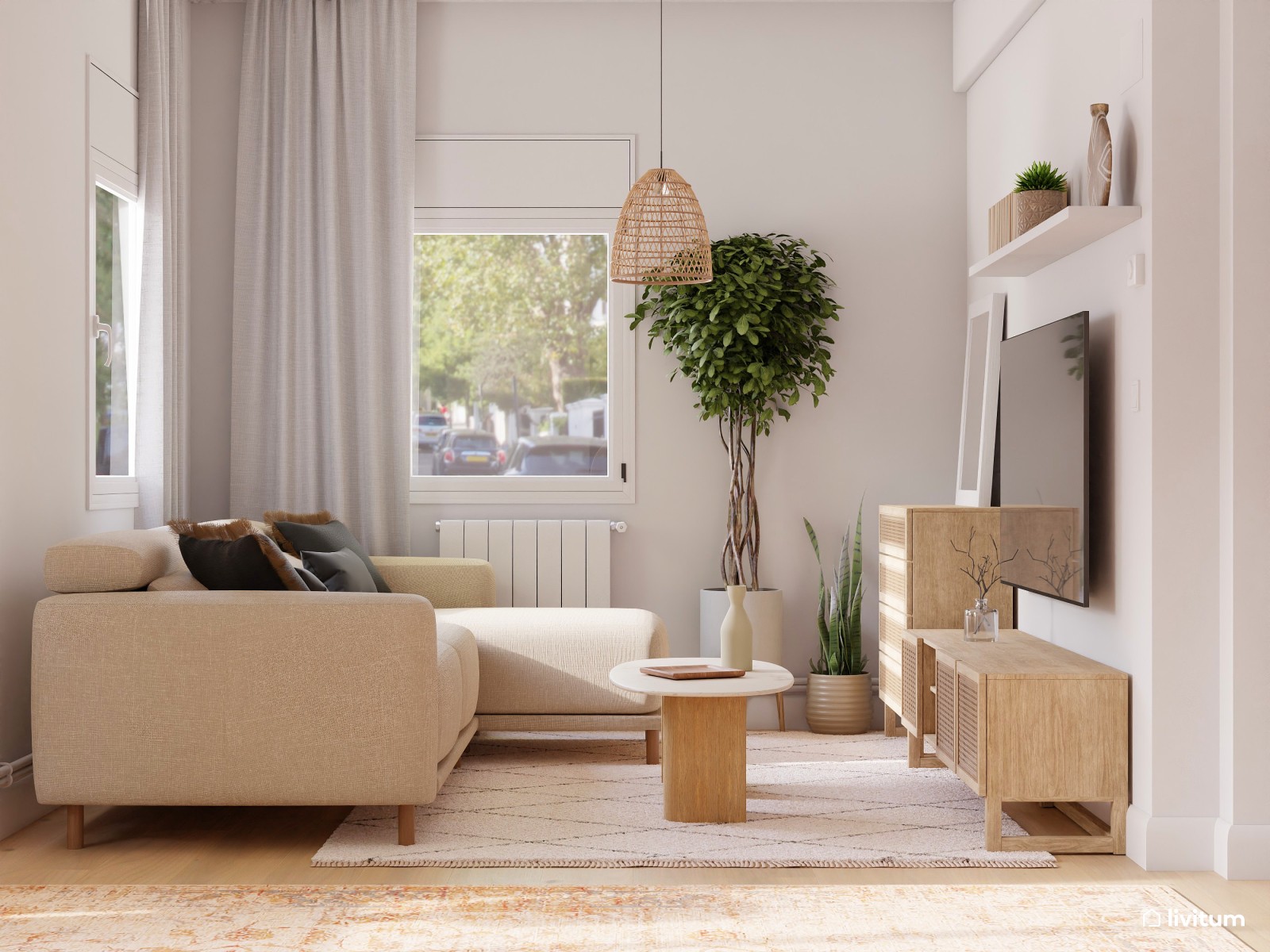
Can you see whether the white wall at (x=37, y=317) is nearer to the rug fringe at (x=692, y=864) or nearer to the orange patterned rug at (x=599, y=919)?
the orange patterned rug at (x=599, y=919)

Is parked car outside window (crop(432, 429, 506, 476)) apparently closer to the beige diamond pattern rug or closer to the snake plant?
the beige diamond pattern rug

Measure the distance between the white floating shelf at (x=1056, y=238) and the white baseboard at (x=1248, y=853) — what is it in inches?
62.6

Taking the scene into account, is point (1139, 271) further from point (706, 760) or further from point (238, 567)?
point (238, 567)

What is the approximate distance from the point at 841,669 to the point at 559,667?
54.6 inches

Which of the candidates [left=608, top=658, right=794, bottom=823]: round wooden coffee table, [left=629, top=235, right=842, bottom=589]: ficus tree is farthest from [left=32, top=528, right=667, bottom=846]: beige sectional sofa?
[left=629, top=235, right=842, bottom=589]: ficus tree

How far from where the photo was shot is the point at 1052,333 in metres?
3.37

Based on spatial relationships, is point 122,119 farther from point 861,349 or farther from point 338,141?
point 861,349

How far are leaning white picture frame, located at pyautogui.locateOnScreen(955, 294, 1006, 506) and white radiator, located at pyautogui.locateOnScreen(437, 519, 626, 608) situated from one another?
1.51m

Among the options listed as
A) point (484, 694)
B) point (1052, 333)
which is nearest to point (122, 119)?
point (484, 694)

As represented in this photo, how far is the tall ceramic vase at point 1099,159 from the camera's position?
119 inches

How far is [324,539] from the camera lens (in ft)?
13.3

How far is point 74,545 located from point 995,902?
2528 mm

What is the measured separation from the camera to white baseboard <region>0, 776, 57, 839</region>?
319 centimetres

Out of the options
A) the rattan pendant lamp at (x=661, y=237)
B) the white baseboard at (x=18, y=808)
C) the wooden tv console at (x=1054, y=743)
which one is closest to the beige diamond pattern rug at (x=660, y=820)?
the wooden tv console at (x=1054, y=743)
